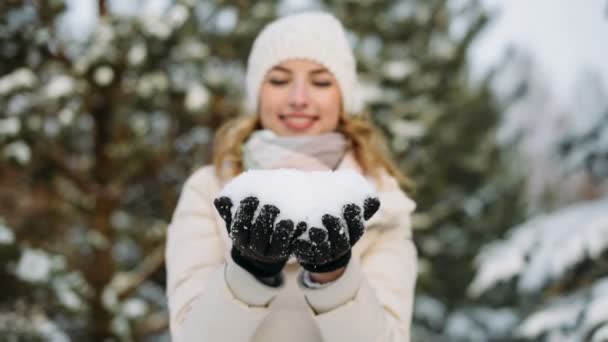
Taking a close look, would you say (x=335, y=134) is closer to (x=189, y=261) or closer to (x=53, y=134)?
(x=189, y=261)

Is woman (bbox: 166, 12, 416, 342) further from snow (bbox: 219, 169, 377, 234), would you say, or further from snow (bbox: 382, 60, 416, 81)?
snow (bbox: 382, 60, 416, 81)

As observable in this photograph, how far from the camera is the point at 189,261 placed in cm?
153

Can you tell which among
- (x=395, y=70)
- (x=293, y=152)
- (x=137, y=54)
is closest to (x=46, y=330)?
(x=137, y=54)

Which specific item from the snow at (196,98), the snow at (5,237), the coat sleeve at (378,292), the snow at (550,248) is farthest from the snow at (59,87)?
the snow at (550,248)

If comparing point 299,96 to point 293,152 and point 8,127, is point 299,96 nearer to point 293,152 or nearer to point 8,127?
point 293,152

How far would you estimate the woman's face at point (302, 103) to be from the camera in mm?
1710

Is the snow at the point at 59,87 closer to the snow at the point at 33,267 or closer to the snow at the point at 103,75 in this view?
the snow at the point at 103,75

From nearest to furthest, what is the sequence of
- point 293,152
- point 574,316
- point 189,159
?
point 293,152, point 574,316, point 189,159

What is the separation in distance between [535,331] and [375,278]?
2.73 feet

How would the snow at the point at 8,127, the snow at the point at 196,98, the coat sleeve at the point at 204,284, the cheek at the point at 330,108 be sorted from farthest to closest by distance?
the snow at the point at 196,98 → the snow at the point at 8,127 → the cheek at the point at 330,108 → the coat sleeve at the point at 204,284

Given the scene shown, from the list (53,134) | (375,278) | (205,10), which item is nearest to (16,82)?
(53,134)

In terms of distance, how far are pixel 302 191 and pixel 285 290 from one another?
22.2 inches

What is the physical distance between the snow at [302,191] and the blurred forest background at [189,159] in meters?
1.20

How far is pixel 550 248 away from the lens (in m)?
2.06
